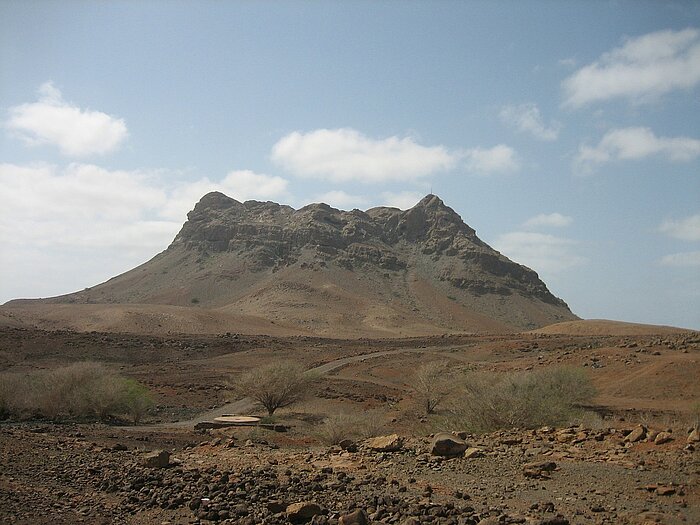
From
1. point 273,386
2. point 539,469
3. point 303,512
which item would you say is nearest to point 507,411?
point 539,469

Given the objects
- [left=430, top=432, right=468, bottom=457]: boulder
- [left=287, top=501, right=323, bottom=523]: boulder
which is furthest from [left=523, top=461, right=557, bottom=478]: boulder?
[left=287, top=501, right=323, bottom=523]: boulder

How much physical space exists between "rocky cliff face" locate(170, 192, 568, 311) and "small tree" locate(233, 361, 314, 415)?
3922 inches

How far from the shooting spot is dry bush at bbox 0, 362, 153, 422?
2567cm

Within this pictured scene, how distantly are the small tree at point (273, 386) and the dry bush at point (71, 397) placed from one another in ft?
17.3

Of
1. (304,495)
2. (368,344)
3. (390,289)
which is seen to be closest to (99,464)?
(304,495)

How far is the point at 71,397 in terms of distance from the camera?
26.1 m

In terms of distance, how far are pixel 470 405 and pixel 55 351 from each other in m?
44.4

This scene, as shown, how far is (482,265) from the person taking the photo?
14150 centimetres

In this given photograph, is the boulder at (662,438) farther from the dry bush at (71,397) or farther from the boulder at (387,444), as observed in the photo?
the dry bush at (71,397)

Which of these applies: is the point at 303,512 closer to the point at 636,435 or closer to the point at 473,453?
the point at 473,453

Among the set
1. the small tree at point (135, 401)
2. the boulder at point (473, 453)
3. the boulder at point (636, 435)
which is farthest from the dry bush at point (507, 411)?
the small tree at point (135, 401)

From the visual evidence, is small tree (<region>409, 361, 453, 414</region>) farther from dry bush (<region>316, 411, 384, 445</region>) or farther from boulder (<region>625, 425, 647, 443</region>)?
boulder (<region>625, 425, 647, 443</region>)

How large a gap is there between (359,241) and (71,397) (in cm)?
12354

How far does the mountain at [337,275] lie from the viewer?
10662cm
